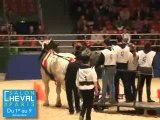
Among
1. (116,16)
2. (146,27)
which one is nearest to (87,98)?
(146,27)

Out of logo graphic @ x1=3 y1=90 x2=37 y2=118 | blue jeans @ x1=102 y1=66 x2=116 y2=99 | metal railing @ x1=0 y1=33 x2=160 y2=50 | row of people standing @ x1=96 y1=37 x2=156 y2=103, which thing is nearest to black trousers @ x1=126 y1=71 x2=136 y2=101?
row of people standing @ x1=96 y1=37 x2=156 y2=103

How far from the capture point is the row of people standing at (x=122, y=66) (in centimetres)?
1332

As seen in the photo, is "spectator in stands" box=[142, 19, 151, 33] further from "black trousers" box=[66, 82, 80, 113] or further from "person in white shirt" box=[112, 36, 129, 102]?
"black trousers" box=[66, 82, 80, 113]

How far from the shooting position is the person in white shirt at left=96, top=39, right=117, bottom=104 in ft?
43.5

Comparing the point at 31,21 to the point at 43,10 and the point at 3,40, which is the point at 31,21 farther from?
the point at 3,40

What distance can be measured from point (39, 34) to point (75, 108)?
1093 centimetres

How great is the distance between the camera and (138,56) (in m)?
13.8

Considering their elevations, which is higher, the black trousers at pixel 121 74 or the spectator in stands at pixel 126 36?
the spectator in stands at pixel 126 36

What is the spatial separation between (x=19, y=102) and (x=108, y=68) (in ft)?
10.3

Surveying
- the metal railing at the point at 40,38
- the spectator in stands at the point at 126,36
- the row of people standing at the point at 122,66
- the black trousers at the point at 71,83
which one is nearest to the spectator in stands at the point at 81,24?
the metal railing at the point at 40,38

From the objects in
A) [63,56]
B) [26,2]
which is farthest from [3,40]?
[63,56]

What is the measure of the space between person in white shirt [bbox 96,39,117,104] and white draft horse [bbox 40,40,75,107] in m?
0.86

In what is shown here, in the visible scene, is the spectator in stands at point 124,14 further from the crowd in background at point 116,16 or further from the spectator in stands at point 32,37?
the spectator in stands at point 32,37

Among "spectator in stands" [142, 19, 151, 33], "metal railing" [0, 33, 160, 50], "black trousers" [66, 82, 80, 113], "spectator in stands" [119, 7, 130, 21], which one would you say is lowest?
"black trousers" [66, 82, 80, 113]
